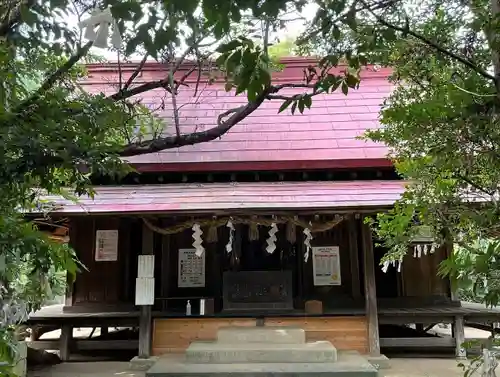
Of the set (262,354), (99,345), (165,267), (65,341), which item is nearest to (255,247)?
(165,267)

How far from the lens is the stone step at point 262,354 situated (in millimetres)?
6355

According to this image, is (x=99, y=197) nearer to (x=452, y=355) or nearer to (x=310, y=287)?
(x=310, y=287)

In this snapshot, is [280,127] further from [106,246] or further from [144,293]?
[144,293]

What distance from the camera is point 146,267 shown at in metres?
7.29

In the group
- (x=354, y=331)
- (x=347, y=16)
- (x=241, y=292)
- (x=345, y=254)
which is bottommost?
(x=354, y=331)

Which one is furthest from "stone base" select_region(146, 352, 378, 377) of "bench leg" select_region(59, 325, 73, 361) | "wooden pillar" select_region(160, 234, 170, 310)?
"wooden pillar" select_region(160, 234, 170, 310)

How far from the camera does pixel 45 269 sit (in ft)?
8.18

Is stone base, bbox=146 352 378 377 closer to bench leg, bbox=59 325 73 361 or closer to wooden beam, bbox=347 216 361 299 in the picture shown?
bench leg, bbox=59 325 73 361

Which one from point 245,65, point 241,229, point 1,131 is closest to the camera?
point 245,65

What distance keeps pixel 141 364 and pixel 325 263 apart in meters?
3.73

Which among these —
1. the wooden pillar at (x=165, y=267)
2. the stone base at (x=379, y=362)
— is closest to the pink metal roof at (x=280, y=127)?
the wooden pillar at (x=165, y=267)

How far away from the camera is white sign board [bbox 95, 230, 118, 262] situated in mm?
8750

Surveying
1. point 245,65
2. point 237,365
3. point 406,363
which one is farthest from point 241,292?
point 245,65

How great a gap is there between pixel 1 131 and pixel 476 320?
771 cm
